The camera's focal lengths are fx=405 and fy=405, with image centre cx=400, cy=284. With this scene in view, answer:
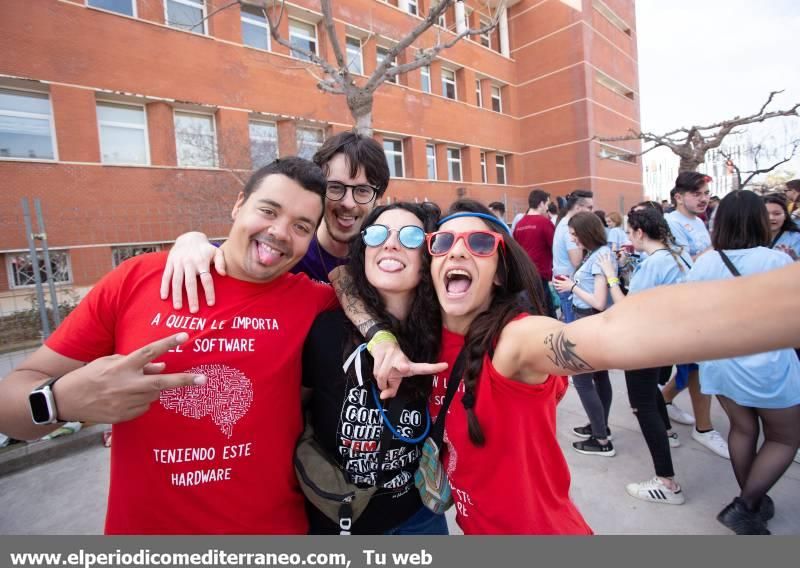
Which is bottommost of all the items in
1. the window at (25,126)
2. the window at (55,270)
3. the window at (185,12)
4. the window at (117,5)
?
the window at (55,270)

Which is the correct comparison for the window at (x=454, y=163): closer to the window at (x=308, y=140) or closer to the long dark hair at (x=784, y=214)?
the window at (x=308, y=140)

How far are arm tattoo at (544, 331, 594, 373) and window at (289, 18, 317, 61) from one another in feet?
53.3

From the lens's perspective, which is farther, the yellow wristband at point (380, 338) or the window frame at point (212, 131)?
the window frame at point (212, 131)

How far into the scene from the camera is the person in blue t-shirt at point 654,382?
288 centimetres

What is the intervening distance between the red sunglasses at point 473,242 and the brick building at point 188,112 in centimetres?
611

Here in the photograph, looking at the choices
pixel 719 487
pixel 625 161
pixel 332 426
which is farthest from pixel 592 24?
pixel 332 426

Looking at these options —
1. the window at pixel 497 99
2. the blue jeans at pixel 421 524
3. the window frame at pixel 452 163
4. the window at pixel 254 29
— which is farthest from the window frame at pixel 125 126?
the window at pixel 497 99

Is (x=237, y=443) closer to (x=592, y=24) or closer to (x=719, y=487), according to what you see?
(x=719, y=487)

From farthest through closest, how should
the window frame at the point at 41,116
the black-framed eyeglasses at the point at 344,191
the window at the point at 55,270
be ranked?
the window frame at the point at 41,116 < the window at the point at 55,270 < the black-framed eyeglasses at the point at 344,191

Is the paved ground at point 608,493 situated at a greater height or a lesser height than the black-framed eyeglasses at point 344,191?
lesser

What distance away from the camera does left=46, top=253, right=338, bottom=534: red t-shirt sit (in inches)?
56.6

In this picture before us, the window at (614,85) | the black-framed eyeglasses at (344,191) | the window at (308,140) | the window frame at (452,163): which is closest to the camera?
the black-framed eyeglasses at (344,191)
